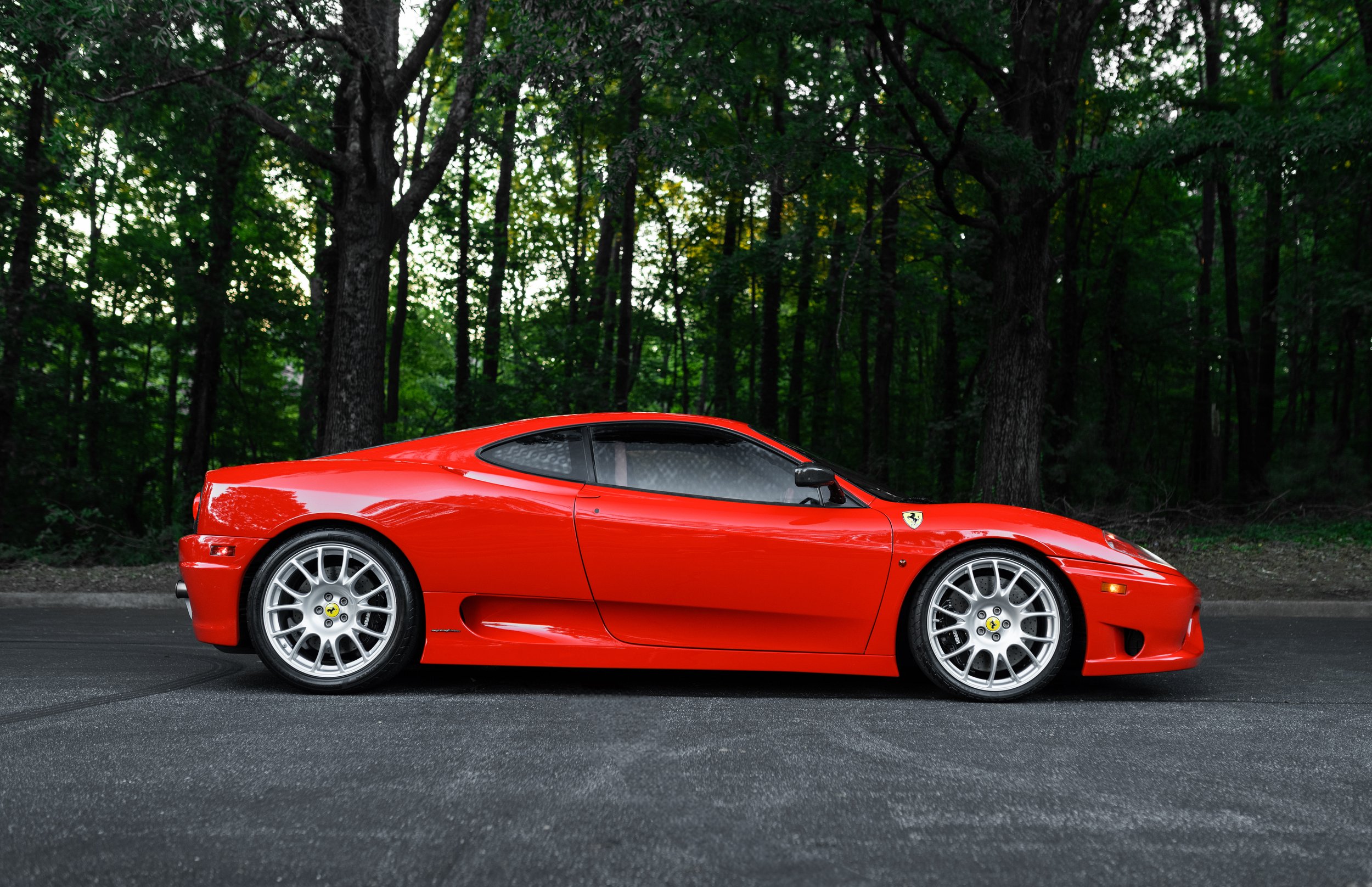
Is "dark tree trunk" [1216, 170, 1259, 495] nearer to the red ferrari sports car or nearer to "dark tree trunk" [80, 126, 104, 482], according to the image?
the red ferrari sports car

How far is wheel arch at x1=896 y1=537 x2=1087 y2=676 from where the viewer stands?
4.18m

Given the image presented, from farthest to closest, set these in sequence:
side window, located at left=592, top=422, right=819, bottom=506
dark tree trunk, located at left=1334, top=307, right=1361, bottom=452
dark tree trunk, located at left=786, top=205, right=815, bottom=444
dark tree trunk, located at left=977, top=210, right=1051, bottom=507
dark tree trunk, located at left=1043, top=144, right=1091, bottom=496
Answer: dark tree trunk, located at left=786, top=205, right=815, bottom=444, dark tree trunk, located at left=1043, top=144, right=1091, bottom=496, dark tree trunk, located at left=1334, top=307, right=1361, bottom=452, dark tree trunk, located at left=977, top=210, right=1051, bottom=507, side window, located at left=592, top=422, right=819, bottom=506

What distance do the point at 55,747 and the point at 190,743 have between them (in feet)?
1.39

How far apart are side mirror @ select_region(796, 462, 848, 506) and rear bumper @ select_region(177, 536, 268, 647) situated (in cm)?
241

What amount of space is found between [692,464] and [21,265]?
44.8 ft

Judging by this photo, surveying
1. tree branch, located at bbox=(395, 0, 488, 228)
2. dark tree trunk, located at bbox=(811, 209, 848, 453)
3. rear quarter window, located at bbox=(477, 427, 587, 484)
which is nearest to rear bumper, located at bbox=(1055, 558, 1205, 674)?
rear quarter window, located at bbox=(477, 427, 587, 484)

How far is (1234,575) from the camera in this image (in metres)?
8.91

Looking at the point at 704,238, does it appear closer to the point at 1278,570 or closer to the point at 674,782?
the point at 1278,570

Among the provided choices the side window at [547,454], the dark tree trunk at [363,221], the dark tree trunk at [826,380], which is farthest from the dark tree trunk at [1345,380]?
the side window at [547,454]

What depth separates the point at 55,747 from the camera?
3188mm

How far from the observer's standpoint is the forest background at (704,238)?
9.37m

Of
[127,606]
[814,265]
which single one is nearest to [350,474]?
[127,606]

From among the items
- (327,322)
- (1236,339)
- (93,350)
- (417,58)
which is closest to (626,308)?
(327,322)

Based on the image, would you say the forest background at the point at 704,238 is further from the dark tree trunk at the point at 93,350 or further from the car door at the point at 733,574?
the car door at the point at 733,574
